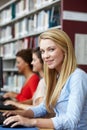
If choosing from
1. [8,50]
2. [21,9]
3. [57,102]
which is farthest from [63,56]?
[8,50]

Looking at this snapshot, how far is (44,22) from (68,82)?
239 centimetres

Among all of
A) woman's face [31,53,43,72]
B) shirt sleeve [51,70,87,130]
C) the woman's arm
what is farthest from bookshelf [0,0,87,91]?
the woman's arm

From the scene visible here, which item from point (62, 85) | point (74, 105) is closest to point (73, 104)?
point (74, 105)

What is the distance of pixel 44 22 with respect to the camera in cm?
396

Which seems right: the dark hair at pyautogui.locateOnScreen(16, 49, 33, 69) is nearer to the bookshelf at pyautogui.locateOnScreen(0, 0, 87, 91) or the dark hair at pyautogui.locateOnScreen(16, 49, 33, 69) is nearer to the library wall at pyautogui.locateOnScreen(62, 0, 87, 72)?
the bookshelf at pyautogui.locateOnScreen(0, 0, 87, 91)

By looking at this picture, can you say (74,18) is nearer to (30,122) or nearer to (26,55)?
(26,55)

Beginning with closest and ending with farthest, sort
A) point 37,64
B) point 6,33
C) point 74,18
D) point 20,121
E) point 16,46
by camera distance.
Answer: point 20,121 → point 37,64 → point 74,18 → point 16,46 → point 6,33

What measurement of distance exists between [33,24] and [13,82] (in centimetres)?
123

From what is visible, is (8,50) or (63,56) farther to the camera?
(8,50)

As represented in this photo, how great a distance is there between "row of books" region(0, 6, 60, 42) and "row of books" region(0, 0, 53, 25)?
106 millimetres

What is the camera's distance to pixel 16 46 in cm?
501

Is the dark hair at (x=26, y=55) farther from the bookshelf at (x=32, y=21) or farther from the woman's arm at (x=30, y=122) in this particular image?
the woman's arm at (x=30, y=122)

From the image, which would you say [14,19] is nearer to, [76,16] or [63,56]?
[76,16]

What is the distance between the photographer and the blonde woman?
4.87 feet
